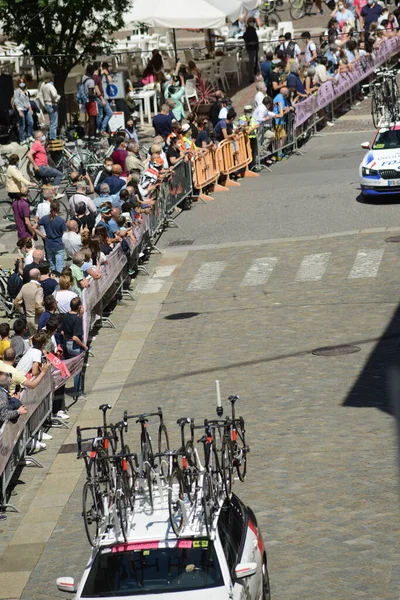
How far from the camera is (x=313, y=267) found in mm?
23641

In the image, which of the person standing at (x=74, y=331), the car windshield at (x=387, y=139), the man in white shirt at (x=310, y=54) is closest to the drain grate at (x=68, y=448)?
the person standing at (x=74, y=331)

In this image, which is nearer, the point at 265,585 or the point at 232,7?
the point at 265,585

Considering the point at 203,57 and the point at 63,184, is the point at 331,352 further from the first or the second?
the point at 203,57

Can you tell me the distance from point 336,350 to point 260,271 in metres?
5.19

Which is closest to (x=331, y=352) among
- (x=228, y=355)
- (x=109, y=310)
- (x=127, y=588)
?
(x=228, y=355)

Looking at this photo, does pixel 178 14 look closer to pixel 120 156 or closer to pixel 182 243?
pixel 120 156

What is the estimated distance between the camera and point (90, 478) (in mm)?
11656

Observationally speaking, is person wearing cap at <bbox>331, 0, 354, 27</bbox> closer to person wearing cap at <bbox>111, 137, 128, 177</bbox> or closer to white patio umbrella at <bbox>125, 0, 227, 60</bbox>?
white patio umbrella at <bbox>125, 0, 227, 60</bbox>

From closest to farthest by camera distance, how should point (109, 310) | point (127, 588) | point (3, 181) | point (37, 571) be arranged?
point (127, 588) → point (37, 571) → point (109, 310) → point (3, 181)

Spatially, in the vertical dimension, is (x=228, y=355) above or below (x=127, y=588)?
below

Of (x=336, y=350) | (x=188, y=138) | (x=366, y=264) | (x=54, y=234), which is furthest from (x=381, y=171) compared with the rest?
(x=336, y=350)

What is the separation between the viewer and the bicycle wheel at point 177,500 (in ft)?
34.0

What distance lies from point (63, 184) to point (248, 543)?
21.9m

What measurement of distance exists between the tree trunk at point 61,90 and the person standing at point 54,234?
520 inches
